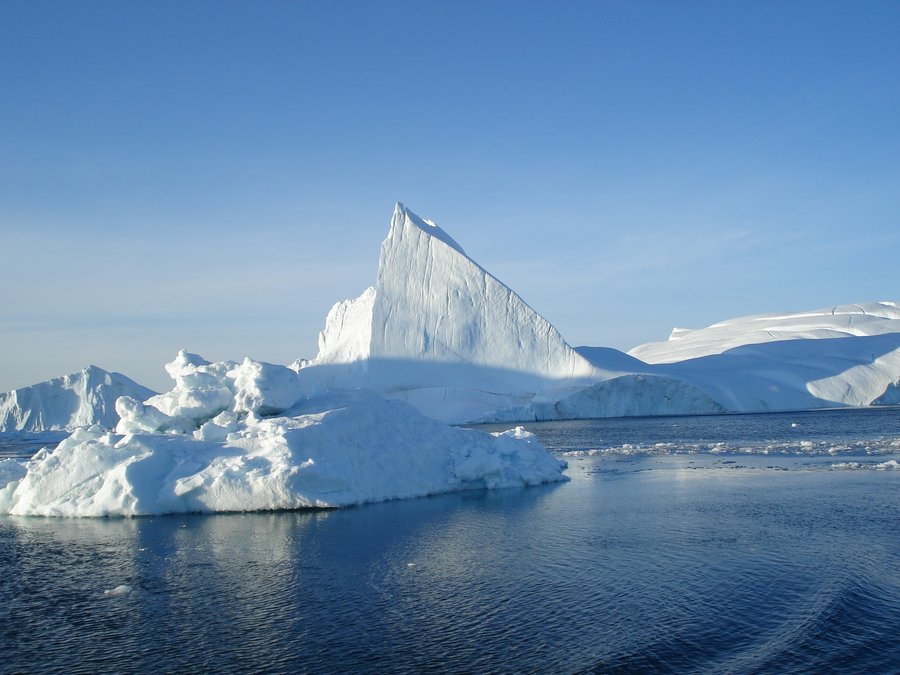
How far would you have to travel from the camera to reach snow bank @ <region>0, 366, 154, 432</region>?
6097cm

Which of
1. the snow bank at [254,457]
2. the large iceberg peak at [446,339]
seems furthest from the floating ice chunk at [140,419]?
the large iceberg peak at [446,339]

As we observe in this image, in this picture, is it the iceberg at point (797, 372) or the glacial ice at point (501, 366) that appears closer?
the glacial ice at point (501, 366)

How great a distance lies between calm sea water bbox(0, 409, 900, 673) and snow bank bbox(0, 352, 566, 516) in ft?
1.82

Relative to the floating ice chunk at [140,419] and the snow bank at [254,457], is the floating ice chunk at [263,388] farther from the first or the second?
the floating ice chunk at [140,419]

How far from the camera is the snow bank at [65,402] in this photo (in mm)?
60969

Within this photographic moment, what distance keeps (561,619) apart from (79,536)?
31.8 feet

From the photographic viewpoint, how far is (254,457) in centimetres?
1568

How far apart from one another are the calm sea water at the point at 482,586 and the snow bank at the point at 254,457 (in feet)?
1.82

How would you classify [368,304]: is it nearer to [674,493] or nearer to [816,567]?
[674,493]

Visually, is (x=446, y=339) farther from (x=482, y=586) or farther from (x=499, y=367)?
(x=482, y=586)

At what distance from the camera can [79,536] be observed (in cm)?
1373

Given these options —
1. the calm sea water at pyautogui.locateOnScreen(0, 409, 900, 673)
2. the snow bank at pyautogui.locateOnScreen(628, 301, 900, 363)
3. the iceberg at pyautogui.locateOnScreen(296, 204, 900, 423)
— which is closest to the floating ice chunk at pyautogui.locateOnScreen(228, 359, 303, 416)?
the calm sea water at pyautogui.locateOnScreen(0, 409, 900, 673)

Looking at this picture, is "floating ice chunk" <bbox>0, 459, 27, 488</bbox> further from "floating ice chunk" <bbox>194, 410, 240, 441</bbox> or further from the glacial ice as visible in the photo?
the glacial ice

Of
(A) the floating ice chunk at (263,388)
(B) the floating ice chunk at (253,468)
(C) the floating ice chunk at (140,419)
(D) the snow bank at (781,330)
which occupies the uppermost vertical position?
(D) the snow bank at (781,330)
